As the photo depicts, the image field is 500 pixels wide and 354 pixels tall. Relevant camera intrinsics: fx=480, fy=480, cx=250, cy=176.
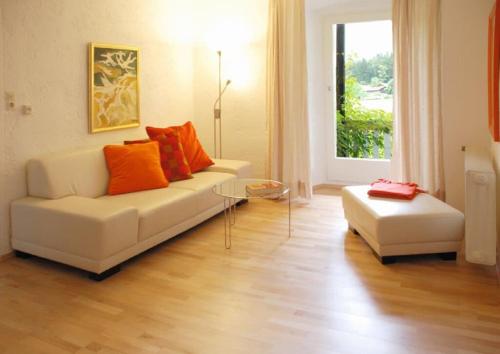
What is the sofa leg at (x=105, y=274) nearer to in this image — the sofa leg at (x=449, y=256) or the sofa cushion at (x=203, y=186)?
the sofa cushion at (x=203, y=186)

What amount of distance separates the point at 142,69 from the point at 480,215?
3.41 meters

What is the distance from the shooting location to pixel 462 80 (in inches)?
173

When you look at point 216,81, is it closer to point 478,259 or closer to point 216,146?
point 216,146

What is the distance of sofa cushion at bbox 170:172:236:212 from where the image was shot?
424 cm

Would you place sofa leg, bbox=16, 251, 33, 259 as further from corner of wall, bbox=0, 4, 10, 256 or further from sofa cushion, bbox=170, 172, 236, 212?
sofa cushion, bbox=170, 172, 236, 212

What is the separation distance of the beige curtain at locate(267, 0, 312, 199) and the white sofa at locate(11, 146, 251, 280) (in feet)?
4.31

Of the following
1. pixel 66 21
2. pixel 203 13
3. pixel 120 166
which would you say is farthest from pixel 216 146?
pixel 66 21

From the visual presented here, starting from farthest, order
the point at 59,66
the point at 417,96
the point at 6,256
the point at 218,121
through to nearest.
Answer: the point at 218,121, the point at 417,96, the point at 59,66, the point at 6,256

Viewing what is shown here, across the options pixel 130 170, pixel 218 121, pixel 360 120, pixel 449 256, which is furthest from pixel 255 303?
pixel 360 120

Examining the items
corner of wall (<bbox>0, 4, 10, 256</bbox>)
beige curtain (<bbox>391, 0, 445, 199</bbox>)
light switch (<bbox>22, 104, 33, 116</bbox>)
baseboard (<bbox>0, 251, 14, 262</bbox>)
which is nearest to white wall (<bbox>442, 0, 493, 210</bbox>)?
beige curtain (<bbox>391, 0, 445, 199</bbox>)

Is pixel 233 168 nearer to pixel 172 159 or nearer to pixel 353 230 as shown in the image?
pixel 172 159

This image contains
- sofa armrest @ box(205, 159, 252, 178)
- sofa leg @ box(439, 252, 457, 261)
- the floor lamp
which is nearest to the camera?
sofa leg @ box(439, 252, 457, 261)

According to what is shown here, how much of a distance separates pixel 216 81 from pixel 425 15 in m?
2.40

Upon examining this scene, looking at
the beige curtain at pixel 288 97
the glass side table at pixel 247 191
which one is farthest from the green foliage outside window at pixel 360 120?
the glass side table at pixel 247 191
